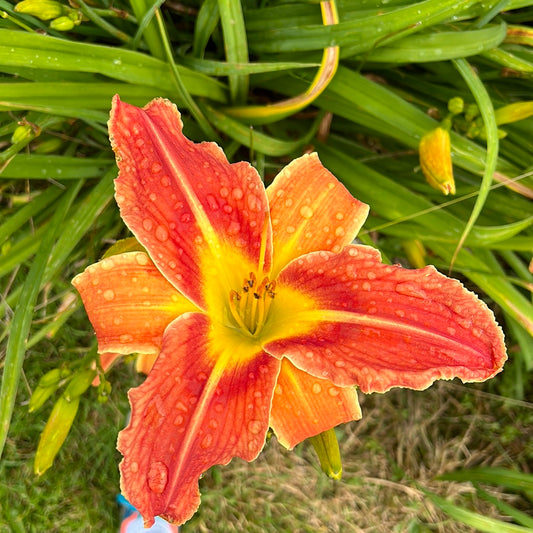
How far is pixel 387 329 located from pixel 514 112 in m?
0.58

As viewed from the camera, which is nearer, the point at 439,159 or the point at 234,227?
the point at 234,227

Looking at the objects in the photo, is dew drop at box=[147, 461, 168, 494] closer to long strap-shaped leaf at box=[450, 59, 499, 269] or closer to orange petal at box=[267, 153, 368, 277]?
orange petal at box=[267, 153, 368, 277]

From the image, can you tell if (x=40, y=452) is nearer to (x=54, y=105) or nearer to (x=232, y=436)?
(x=232, y=436)

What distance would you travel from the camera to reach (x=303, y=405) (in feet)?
2.79

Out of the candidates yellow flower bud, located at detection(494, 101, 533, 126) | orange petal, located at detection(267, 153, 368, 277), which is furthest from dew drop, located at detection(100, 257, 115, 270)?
yellow flower bud, located at detection(494, 101, 533, 126)

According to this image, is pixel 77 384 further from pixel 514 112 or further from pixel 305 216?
pixel 514 112

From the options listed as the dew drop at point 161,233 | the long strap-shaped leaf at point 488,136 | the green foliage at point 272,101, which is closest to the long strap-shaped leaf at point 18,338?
the green foliage at point 272,101

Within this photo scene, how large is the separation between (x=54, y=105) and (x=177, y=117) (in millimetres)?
283

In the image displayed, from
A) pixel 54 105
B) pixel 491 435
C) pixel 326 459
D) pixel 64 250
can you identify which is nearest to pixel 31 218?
pixel 64 250

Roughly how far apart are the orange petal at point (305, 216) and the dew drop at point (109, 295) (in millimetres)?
250

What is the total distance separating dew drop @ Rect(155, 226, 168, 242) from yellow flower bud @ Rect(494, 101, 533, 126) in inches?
27.8

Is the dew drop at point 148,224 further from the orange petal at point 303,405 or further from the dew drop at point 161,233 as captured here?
the orange petal at point 303,405

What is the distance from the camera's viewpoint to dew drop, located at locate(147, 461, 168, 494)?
71 centimetres

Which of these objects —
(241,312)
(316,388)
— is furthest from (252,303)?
(316,388)
